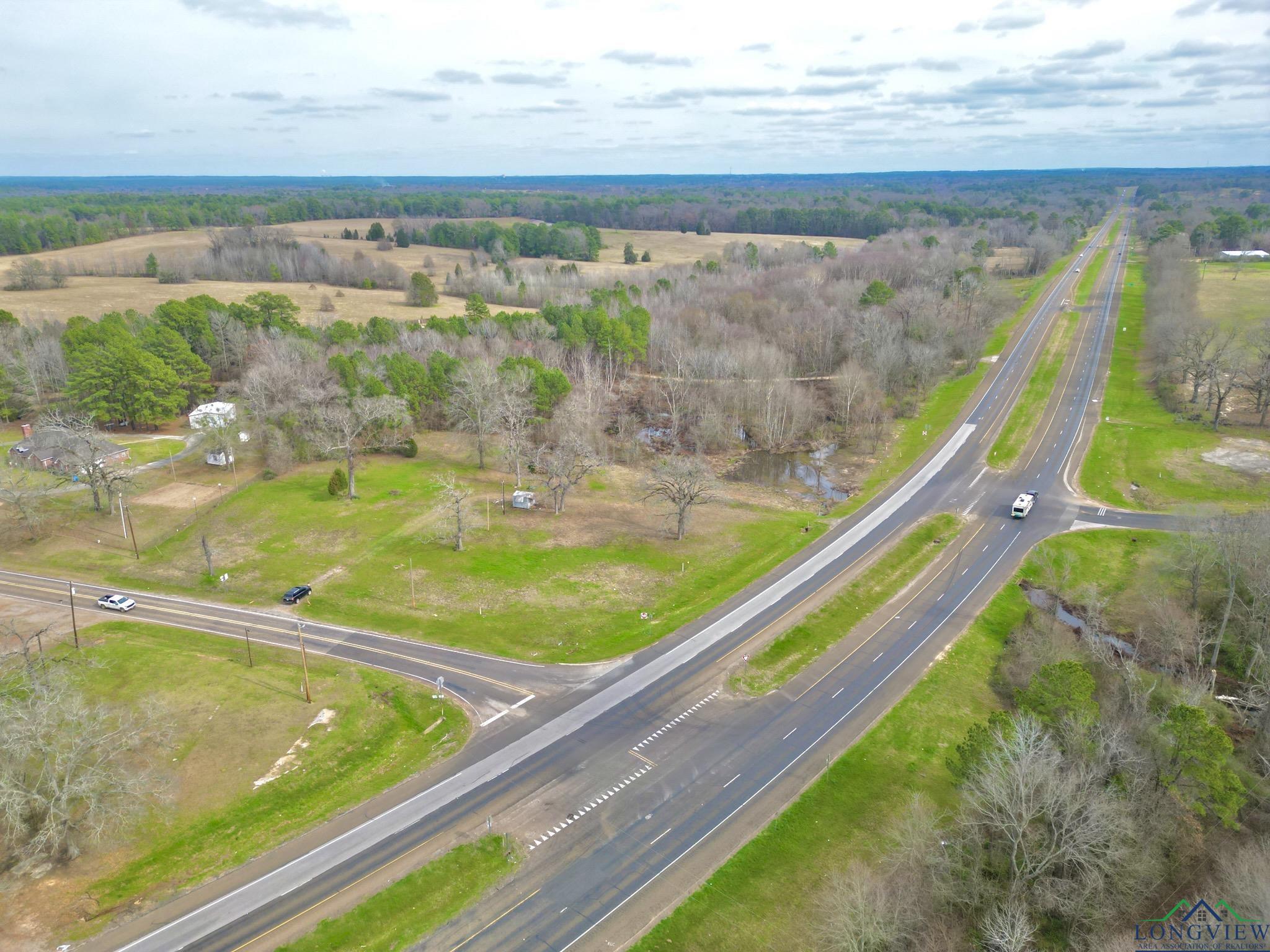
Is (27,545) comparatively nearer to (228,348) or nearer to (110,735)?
(110,735)

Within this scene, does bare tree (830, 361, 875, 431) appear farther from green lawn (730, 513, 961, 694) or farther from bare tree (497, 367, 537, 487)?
bare tree (497, 367, 537, 487)

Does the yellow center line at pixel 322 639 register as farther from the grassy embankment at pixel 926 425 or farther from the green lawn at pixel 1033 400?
the green lawn at pixel 1033 400

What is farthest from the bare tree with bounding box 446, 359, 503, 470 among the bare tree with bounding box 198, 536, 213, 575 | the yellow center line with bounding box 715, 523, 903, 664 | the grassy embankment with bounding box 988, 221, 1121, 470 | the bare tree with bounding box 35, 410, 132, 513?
the grassy embankment with bounding box 988, 221, 1121, 470

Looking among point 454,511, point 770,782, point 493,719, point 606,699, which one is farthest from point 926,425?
point 493,719

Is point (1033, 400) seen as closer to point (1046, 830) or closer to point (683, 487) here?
point (683, 487)

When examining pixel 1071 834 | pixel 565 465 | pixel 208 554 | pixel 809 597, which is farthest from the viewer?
pixel 565 465

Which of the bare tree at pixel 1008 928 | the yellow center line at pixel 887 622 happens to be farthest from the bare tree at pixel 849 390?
the bare tree at pixel 1008 928

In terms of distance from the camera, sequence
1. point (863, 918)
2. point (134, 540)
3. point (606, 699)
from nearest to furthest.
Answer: point (863, 918) → point (606, 699) → point (134, 540)

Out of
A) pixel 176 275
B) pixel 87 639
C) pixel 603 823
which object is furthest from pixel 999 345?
pixel 176 275
